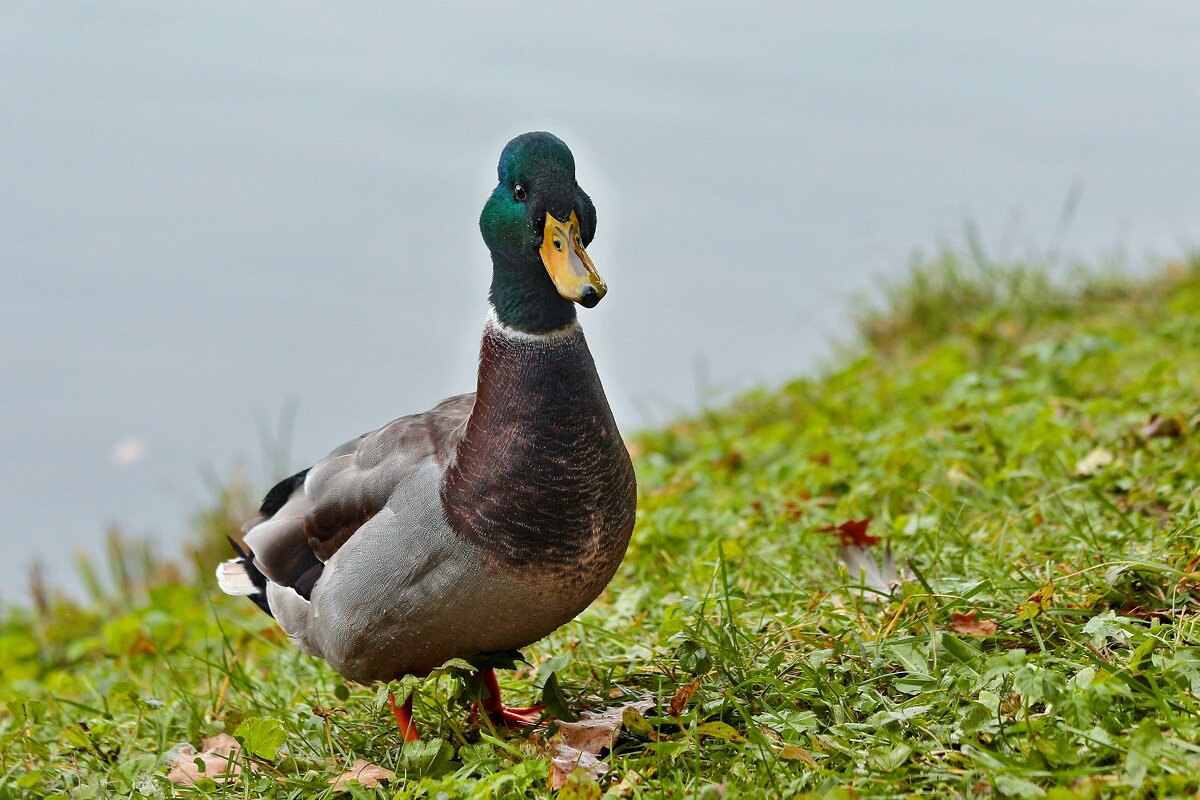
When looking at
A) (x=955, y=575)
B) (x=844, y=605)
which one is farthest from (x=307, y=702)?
(x=955, y=575)

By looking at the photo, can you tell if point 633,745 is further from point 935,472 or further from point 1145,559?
point 935,472

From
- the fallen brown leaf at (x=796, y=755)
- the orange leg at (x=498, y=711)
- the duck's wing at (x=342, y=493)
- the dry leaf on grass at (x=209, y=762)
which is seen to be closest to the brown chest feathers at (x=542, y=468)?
the duck's wing at (x=342, y=493)

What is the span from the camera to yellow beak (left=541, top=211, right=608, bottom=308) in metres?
2.46

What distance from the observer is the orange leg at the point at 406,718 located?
2717 millimetres

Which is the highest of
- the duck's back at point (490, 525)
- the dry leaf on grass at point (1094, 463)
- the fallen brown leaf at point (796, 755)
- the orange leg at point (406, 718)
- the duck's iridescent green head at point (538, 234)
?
the duck's iridescent green head at point (538, 234)

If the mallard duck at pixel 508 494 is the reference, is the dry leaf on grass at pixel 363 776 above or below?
below

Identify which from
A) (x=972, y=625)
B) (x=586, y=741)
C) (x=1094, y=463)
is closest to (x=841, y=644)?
(x=972, y=625)

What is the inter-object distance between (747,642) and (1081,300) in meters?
4.40

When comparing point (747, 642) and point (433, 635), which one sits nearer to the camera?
point (433, 635)

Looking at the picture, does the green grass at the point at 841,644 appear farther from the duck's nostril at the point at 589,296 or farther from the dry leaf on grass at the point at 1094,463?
the duck's nostril at the point at 589,296

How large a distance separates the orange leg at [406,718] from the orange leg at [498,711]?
7.4 inches

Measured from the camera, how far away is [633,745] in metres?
2.60

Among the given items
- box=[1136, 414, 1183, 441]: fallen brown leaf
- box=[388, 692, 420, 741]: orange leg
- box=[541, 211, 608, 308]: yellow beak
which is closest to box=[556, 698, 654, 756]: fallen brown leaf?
box=[388, 692, 420, 741]: orange leg

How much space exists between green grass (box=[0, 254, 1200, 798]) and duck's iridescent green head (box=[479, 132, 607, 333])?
0.81m
